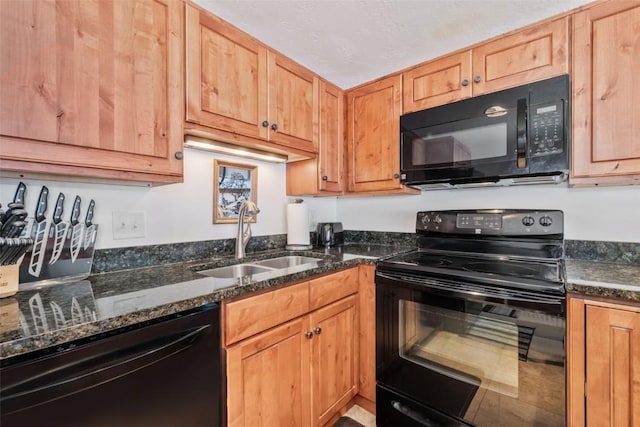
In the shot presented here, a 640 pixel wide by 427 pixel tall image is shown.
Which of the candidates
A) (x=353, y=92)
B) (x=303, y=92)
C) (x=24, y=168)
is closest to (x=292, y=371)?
(x=24, y=168)

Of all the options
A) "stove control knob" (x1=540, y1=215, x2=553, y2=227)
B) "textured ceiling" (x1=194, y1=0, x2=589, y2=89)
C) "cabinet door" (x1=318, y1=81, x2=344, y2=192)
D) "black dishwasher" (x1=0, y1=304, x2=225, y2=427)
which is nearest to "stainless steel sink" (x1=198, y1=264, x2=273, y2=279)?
"black dishwasher" (x1=0, y1=304, x2=225, y2=427)

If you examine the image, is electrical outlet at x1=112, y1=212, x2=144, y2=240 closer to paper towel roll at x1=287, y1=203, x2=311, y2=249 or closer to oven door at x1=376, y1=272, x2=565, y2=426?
paper towel roll at x1=287, y1=203, x2=311, y2=249

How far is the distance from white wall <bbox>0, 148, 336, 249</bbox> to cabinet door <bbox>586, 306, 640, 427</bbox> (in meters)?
1.74

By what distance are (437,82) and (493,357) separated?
61.0 inches

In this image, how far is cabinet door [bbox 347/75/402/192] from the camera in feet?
6.34

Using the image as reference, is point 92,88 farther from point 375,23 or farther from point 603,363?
point 603,363

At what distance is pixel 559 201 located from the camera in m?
1.64

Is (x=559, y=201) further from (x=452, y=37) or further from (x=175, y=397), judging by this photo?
(x=175, y=397)

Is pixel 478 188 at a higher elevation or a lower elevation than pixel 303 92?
lower

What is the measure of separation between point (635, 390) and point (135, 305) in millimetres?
1710

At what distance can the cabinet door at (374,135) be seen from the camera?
1933mm

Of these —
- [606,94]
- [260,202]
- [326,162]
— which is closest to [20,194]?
[260,202]

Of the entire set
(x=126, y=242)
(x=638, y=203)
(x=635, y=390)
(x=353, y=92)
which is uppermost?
(x=353, y=92)

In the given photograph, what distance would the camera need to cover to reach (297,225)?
208 cm
